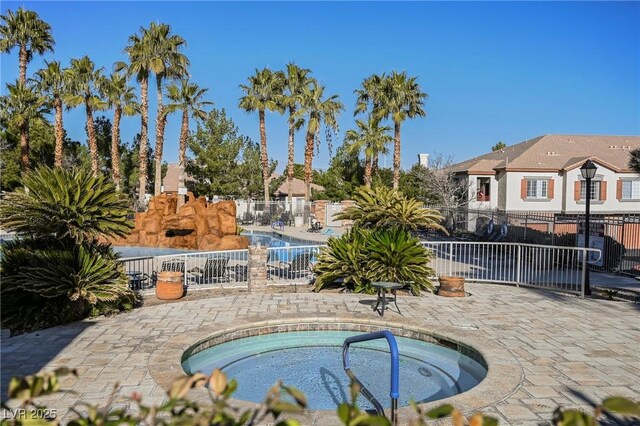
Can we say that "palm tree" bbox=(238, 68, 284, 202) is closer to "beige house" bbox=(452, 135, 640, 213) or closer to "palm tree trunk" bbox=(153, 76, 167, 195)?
"palm tree trunk" bbox=(153, 76, 167, 195)

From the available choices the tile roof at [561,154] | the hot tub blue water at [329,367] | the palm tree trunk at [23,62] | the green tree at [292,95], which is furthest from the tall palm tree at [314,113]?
the hot tub blue water at [329,367]

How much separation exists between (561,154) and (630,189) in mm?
5133

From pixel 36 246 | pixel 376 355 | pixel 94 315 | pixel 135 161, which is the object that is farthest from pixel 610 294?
pixel 135 161

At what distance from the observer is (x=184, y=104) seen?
3662 centimetres

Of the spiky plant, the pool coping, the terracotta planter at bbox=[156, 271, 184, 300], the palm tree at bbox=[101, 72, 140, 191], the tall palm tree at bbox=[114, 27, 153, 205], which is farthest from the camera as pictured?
the palm tree at bbox=[101, 72, 140, 191]

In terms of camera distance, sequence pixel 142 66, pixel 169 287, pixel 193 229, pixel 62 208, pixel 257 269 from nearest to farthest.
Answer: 1. pixel 62 208
2. pixel 169 287
3. pixel 257 269
4. pixel 193 229
5. pixel 142 66

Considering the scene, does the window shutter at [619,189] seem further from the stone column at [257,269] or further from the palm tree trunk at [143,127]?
the palm tree trunk at [143,127]

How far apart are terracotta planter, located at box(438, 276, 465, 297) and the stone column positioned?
4026mm

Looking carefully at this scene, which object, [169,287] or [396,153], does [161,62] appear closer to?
[396,153]

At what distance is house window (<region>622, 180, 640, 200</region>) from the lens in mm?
35031

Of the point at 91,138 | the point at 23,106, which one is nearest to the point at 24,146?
the point at 23,106

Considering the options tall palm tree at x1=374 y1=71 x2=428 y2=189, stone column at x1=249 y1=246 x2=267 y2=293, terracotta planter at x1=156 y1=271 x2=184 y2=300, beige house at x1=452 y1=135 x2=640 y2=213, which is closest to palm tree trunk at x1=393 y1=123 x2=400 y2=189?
tall palm tree at x1=374 y1=71 x2=428 y2=189

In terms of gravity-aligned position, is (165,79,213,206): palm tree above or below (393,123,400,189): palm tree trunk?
above

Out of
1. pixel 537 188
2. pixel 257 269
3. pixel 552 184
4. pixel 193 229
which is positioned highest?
pixel 552 184
